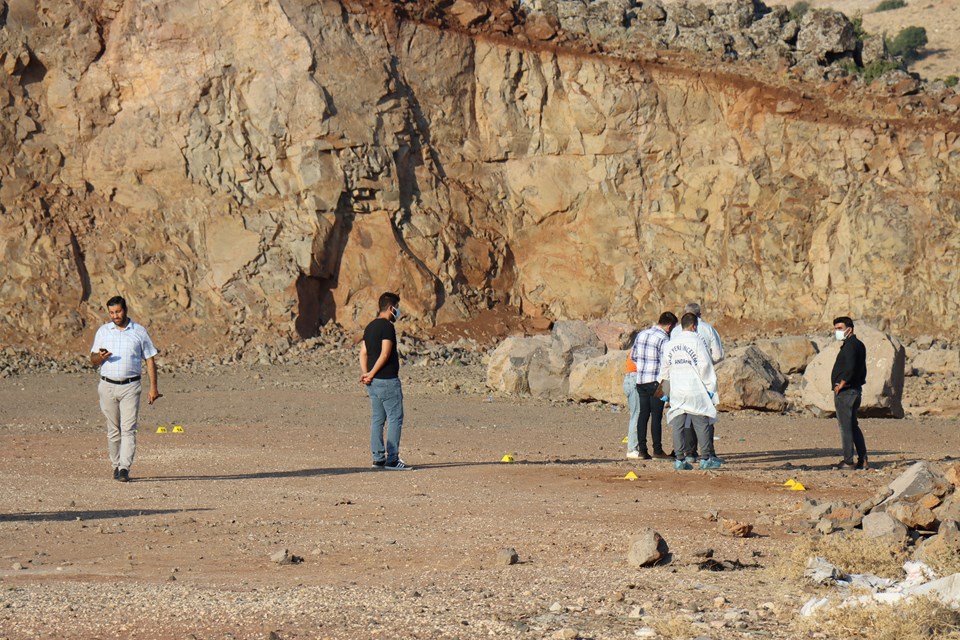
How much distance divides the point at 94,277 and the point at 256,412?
1189cm

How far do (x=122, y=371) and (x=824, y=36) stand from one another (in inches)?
1124

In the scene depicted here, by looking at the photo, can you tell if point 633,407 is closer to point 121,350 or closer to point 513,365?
point 121,350

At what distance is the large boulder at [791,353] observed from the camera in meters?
26.5

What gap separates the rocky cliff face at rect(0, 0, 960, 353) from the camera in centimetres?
3119

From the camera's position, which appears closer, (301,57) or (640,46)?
(301,57)

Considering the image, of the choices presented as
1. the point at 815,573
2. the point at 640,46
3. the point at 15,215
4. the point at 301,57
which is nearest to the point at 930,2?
the point at 640,46

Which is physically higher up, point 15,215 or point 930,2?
point 930,2

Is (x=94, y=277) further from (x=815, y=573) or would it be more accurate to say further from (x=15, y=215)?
(x=815, y=573)

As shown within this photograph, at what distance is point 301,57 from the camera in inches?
1260

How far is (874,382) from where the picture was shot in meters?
20.2

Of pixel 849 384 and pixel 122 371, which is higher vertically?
pixel 122 371

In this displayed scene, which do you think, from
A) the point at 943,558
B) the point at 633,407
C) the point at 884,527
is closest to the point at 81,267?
the point at 633,407

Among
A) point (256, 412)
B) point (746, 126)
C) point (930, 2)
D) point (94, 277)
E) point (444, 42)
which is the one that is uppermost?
point (930, 2)

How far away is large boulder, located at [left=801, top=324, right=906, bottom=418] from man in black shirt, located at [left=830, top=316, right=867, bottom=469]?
6.66 meters
